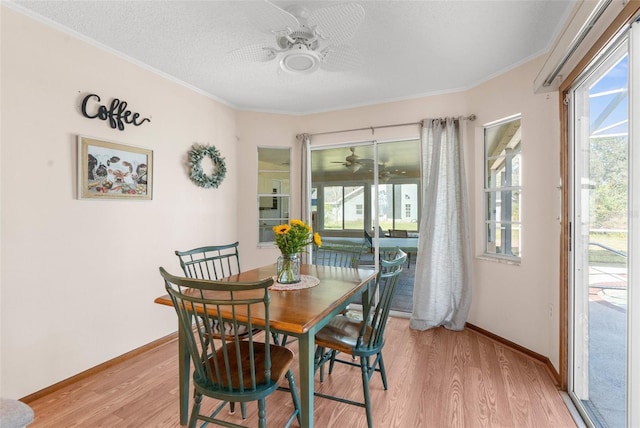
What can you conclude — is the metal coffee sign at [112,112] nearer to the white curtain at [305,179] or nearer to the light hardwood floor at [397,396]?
the white curtain at [305,179]

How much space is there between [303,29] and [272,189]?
2519 mm

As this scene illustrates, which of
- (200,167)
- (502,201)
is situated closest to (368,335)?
(502,201)

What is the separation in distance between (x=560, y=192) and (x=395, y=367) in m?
1.88

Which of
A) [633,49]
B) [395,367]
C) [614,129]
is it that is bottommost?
[395,367]

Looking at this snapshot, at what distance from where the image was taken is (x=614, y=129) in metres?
1.68

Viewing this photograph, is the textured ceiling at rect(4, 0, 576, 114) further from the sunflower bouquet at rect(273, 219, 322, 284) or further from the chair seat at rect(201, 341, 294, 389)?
the chair seat at rect(201, 341, 294, 389)

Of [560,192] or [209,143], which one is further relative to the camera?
[209,143]

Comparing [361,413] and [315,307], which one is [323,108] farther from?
[361,413]

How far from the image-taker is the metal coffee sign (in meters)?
2.40

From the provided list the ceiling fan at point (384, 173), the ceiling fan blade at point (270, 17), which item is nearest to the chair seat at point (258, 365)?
the ceiling fan blade at point (270, 17)

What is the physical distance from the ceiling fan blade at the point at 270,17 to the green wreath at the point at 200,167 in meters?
1.97

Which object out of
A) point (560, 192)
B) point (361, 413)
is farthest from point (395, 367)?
point (560, 192)

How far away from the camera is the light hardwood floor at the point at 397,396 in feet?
6.17

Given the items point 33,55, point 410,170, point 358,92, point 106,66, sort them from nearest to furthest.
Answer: point 33,55
point 106,66
point 358,92
point 410,170
